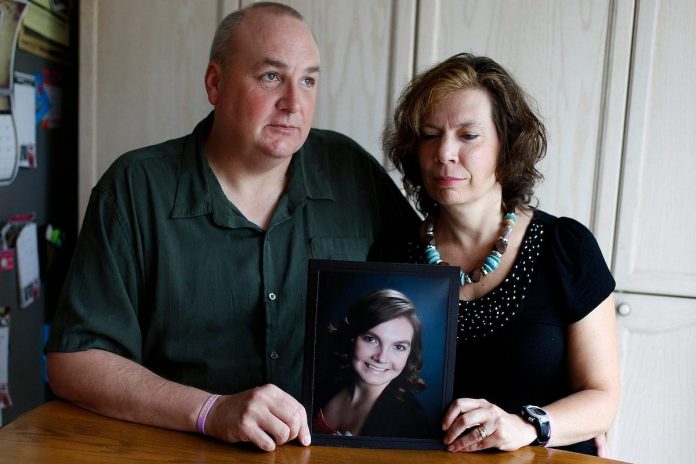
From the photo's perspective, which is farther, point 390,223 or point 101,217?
point 390,223

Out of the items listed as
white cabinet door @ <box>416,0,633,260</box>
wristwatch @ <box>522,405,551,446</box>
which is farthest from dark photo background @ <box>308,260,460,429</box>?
white cabinet door @ <box>416,0,633,260</box>

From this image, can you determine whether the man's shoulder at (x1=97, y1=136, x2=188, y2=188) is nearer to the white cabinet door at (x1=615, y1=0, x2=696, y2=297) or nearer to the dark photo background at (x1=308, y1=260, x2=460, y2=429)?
the dark photo background at (x1=308, y1=260, x2=460, y2=429)

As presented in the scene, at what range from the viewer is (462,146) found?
1392mm

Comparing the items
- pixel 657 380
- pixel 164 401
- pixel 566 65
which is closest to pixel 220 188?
pixel 164 401

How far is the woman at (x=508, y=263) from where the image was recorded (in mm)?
1346

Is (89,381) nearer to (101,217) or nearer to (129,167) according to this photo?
(101,217)

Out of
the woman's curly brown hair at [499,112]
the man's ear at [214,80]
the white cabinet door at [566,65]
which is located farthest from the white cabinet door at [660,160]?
the man's ear at [214,80]

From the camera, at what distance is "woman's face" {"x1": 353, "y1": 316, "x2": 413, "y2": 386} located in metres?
1.11

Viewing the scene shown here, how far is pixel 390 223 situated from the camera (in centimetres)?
162

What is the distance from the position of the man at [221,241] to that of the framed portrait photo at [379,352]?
1.08 feet

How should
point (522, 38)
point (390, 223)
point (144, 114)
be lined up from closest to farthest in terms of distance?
point (390, 223)
point (522, 38)
point (144, 114)

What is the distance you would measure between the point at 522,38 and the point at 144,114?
1.00 meters

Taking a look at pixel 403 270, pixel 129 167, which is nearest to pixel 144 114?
pixel 129 167

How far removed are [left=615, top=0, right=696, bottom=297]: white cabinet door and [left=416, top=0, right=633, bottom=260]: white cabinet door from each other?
0.11 ft
